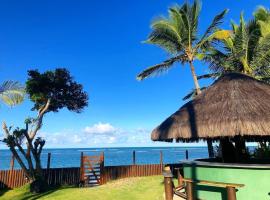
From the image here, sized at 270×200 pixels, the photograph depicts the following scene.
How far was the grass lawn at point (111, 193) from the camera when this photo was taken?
14.9m

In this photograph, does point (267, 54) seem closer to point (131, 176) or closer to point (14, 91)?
point (131, 176)

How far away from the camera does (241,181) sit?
29.1ft

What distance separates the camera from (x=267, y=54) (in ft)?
69.5

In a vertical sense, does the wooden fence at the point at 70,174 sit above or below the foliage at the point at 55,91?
below

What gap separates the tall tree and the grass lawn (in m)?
1.15

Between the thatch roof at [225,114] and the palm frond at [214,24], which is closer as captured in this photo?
the thatch roof at [225,114]

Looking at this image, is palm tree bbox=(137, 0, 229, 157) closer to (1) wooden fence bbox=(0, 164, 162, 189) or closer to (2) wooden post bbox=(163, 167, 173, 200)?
(1) wooden fence bbox=(0, 164, 162, 189)

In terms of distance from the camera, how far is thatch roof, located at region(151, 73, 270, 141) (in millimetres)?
9250

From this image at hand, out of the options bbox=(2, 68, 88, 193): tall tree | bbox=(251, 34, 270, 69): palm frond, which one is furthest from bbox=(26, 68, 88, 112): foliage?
bbox=(251, 34, 270, 69): palm frond

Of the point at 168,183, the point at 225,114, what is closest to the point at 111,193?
the point at 168,183

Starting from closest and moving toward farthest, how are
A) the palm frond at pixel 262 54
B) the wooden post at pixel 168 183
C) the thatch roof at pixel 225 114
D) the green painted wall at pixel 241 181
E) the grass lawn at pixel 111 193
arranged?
the green painted wall at pixel 241 181 → the thatch roof at pixel 225 114 → the wooden post at pixel 168 183 → the grass lawn at pixel 111 193 → the palm frond at pixel 262 54

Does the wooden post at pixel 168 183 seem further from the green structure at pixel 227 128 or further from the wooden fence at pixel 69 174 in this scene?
the wooden fence at pixel 69 174

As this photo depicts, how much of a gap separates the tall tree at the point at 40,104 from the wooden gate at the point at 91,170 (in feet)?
9.01

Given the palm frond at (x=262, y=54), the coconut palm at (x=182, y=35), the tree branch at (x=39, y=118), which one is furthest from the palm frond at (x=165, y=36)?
the tree branch at (x=39, y=118)
